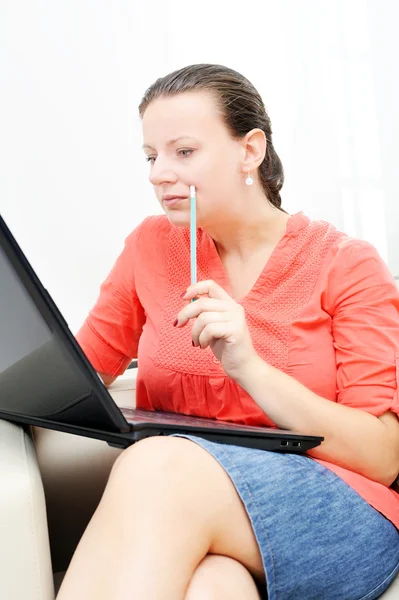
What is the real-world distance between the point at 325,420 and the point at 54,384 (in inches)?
13.3

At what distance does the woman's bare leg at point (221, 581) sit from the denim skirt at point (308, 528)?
3 cm

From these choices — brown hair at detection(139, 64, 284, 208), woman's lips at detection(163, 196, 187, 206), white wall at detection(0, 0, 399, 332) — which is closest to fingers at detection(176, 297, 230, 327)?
woman's lips at detection(163, 196, 187, 206)

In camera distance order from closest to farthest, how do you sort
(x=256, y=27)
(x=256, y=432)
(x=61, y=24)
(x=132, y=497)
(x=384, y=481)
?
(x=132, y=497) → (x=256, y=432) → (x=384, y=481) → (x=61, y=24) → (x=256, y=27)

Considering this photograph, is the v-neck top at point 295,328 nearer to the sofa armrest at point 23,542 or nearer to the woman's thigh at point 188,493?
the woman's thigh at point 188,493

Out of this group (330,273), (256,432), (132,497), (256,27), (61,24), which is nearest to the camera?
(132,497)

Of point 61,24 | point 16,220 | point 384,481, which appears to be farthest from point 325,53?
point 384,481

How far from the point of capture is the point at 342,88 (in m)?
2.44

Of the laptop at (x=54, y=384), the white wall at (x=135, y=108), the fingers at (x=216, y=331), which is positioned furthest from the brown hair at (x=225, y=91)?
the white wall at (x=135, y=108)

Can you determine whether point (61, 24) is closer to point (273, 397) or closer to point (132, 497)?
point (273, 397)

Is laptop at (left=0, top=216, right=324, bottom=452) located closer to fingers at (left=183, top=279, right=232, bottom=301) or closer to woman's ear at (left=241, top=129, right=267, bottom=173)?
fingers at (left=183, top=279, right=232, bottom=301)

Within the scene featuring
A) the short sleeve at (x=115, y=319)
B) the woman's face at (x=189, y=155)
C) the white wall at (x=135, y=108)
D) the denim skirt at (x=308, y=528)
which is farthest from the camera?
the white wall at (x=135, y=108)

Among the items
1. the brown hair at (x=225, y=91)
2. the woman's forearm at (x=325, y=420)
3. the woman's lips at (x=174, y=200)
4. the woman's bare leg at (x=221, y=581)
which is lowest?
the woman's bare leg at (x=221, y=581)

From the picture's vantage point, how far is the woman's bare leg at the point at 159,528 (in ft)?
2.54

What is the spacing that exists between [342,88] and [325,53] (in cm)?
11
